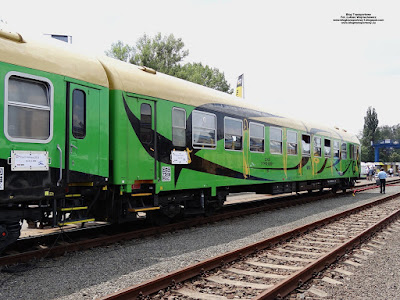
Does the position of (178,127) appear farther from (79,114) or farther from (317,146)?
(317,146)

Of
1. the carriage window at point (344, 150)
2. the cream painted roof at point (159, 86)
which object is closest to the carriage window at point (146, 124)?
the cream painted roof at point (159, 86)

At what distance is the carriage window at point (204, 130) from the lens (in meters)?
8.83

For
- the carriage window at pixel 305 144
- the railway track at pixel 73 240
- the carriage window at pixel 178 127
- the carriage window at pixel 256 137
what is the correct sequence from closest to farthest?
the railway track at pixel 73 240 < the carriage window at pixel 178 127 < the carriage window at pixel 256 137 < the carriage window at pixel 305 144

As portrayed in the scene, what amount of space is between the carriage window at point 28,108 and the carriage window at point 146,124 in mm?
2055

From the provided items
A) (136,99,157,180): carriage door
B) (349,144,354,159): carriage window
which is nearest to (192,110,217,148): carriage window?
(136,99,157,180): carriage door

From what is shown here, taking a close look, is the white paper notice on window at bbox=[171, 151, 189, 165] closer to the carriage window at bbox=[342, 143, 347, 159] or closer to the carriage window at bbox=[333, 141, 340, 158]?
the carriage window at bbox=[333, 141, 340, 158]

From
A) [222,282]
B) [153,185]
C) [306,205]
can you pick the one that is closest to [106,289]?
[222,282]

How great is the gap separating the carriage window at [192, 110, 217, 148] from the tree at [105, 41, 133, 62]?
27525 mm

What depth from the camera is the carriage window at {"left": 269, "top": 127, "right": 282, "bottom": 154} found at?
11.9 metres

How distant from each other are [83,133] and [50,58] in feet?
4.37

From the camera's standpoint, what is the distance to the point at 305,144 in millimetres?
14500

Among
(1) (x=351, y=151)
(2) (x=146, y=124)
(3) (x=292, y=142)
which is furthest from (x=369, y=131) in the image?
(2) (x=146, y=124)

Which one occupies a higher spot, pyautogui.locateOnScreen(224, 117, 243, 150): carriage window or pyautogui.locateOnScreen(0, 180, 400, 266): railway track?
pyautogui.locateOnScreen(224, 117, 243, 150): carriage window

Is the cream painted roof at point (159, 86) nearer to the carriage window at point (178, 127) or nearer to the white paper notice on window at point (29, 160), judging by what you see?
the carriage window at point (178, 127)
